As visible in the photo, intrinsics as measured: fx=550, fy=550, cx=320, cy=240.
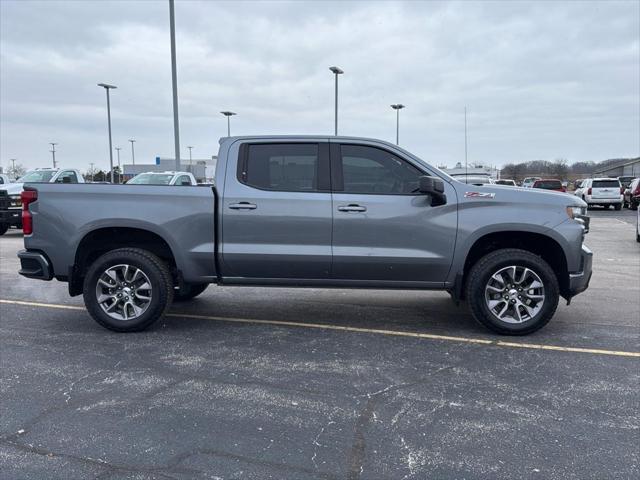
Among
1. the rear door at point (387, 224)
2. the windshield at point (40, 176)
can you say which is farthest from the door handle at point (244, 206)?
the windshield at point (40, 176)

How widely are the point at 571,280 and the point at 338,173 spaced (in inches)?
100

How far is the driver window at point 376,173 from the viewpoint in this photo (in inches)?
218

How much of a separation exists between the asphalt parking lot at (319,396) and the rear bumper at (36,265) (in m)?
0.63

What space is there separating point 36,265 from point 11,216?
11.5m

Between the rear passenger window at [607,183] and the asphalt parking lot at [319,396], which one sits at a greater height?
the rear passenger window at [607,183]

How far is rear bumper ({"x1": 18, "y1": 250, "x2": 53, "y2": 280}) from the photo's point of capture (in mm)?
5664

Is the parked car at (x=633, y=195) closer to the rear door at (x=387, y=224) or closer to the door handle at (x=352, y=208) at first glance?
the rear door at (x=387, y=224)

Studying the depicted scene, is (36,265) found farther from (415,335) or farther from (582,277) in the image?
(582,277)

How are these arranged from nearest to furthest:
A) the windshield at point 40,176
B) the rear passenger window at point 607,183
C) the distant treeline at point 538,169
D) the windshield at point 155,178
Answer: the windshield at point 155,178 → the windshield at point 40,176 → the rear passenger window at point 607,183 → the distant treeline at point 538,169

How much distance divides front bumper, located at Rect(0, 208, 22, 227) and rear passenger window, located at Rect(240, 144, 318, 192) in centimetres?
1261

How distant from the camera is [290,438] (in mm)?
3426

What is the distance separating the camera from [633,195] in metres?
26.6

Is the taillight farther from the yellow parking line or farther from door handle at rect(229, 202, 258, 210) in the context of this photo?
door handle at rect(229, 202, 258, 210)

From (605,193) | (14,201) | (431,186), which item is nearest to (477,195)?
(431,186)
